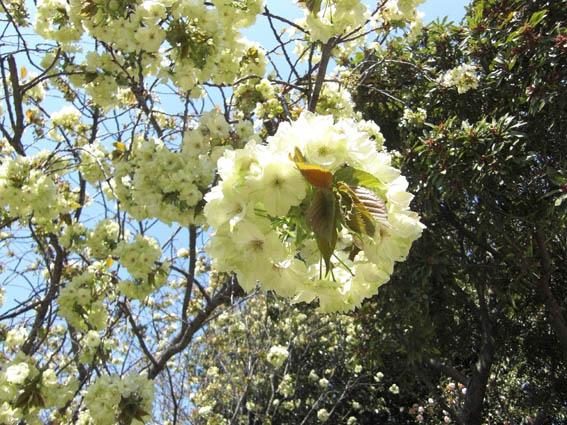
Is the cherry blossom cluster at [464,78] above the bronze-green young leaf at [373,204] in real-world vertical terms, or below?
above

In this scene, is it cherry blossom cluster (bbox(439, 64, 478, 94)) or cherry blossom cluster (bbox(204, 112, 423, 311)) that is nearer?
cherry blossom cluster (bbox(204, 112, 423, 311))

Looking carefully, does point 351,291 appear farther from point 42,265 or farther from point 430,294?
point 42,265

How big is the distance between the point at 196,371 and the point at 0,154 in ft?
15.5

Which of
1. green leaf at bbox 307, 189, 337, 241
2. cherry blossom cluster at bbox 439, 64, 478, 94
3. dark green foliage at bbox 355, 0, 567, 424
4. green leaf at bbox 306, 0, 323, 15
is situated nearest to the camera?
green leaf at bbox 307, 189, 337, 241

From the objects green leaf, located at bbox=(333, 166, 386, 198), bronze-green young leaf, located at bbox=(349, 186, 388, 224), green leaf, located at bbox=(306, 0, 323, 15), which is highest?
green leaf, located at bbox=(306, 0, 323, 15)

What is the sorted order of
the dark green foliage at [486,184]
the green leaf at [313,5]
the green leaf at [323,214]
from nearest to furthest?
the green leaf at [323,214] < the green leaf at [313,5] < the dark green foliage at [486,184]

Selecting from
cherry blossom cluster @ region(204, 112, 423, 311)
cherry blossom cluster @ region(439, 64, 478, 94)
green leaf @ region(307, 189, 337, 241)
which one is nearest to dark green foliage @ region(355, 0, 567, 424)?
cherry blossom cluster @ region(439, 64, 478, 94)

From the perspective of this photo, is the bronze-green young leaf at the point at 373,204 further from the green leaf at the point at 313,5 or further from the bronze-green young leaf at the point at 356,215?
the green leaf at the point at 313,5

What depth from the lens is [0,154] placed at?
374 centimetres

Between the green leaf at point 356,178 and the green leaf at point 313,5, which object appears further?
the green leaf at point 313,5

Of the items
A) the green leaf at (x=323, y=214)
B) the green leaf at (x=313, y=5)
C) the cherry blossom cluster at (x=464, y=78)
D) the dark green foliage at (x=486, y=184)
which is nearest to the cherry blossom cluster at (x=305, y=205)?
the green leaf at (x=323, y=214)

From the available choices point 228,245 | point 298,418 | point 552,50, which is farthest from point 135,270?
point 298,418

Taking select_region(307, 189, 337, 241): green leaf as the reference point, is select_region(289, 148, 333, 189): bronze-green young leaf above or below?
above

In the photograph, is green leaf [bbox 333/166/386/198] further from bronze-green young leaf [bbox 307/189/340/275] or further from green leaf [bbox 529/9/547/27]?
green leaf [bbox 529/9/547/27]
